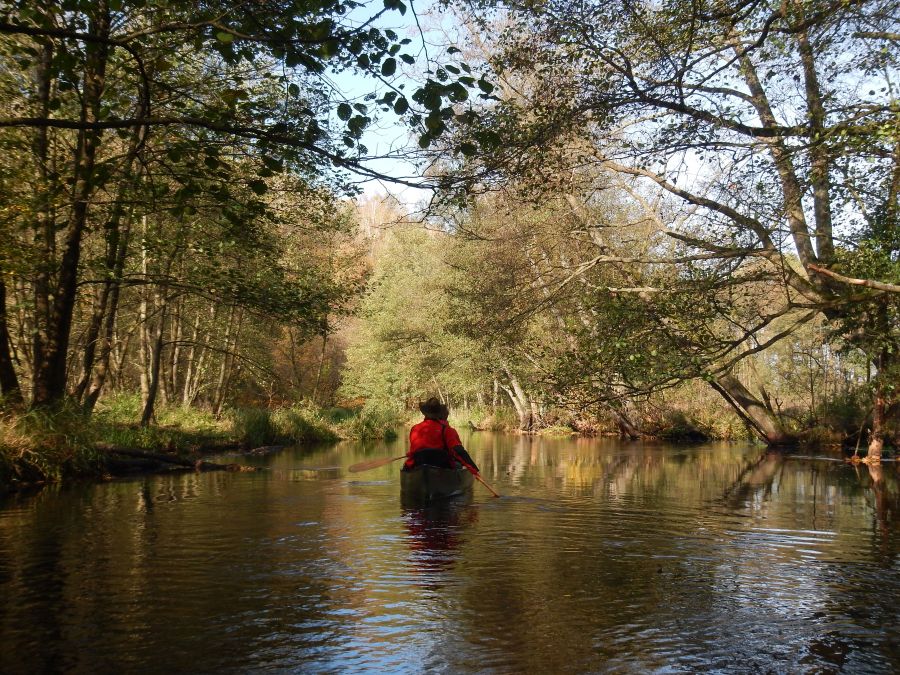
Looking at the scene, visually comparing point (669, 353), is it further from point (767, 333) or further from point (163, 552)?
point (767, 333)

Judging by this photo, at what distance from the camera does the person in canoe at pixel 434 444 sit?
11.6 m

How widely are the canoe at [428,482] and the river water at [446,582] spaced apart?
32cm

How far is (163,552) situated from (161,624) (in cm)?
253

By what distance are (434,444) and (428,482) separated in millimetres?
646

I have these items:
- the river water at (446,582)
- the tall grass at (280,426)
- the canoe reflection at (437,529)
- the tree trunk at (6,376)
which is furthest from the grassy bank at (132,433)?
the canoe reflection at (437,529)

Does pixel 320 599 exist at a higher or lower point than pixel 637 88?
lower

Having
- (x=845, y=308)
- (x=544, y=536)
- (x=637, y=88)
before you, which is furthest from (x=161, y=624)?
(x=845, y=308)

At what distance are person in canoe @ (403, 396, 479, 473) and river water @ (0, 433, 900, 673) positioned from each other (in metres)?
0.76

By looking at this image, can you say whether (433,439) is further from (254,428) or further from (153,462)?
(254,428)

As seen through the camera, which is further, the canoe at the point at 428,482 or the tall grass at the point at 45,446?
the tall grass at the point at 45,446

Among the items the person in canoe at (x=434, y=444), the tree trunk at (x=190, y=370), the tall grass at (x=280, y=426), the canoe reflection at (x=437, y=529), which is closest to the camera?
the canoe reflection at (x=437, y=529)

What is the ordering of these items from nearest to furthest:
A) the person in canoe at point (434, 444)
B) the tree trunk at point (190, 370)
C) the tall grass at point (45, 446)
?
the person in canoe at point (434, 444)
the tall grass at point (45, 446)
the tree trunk at point (190, 370)

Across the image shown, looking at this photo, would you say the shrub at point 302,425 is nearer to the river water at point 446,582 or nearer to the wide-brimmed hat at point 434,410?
the river water at point 446,582

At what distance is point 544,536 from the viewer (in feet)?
29.6
